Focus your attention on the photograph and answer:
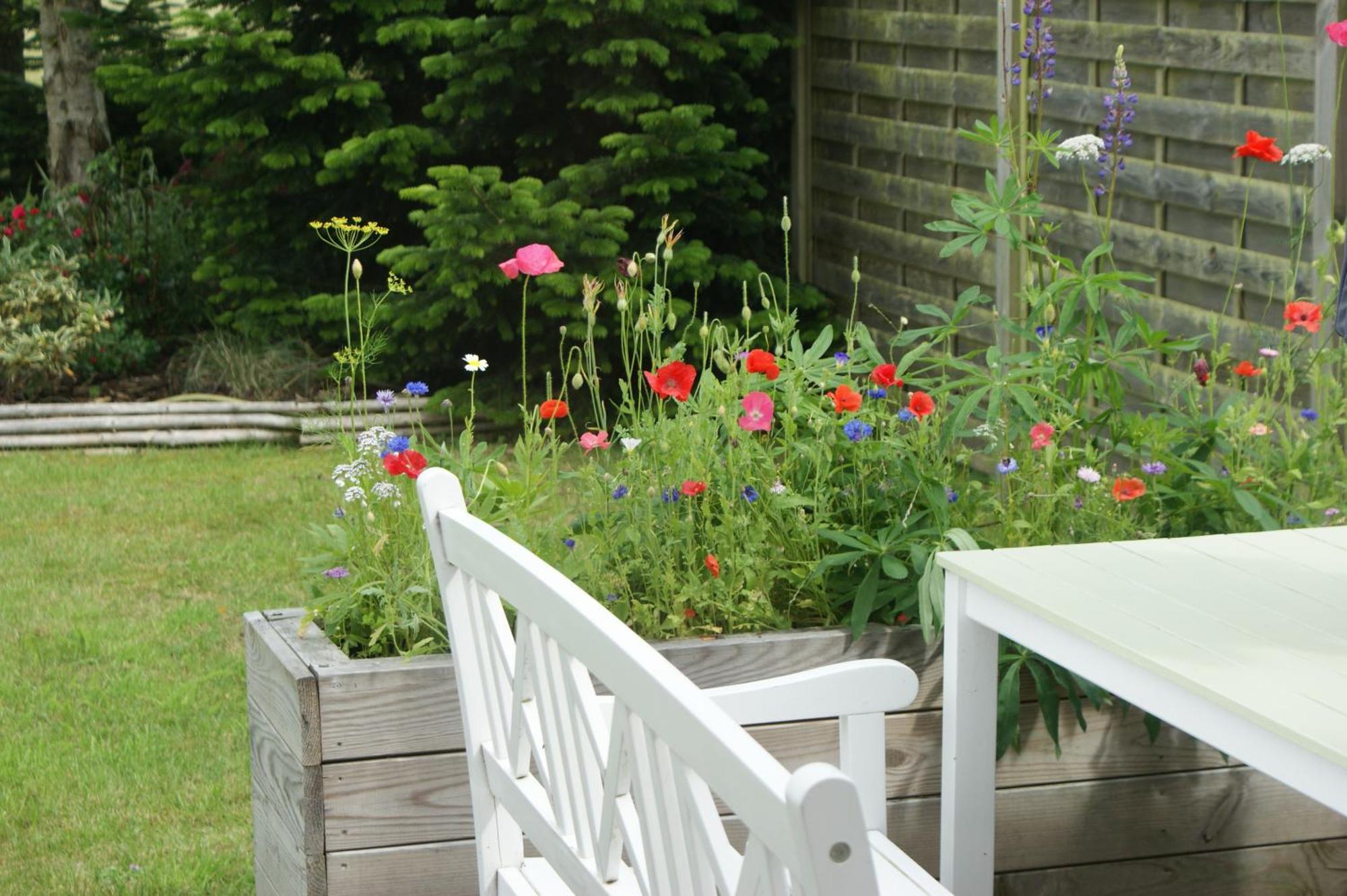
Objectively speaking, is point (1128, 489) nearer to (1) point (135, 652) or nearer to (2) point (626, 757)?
(2) point (626, 757)

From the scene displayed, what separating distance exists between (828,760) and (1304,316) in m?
1.09

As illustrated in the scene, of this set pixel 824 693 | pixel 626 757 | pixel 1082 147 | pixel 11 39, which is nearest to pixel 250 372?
pixel 11 39

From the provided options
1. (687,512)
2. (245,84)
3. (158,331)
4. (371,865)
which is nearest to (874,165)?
(245,84)

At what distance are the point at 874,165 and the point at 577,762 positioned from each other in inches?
227

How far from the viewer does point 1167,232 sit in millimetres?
4875

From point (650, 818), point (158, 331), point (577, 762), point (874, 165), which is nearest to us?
point (650, 818)

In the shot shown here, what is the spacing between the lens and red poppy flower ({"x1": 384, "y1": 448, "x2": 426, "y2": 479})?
2.36 meters

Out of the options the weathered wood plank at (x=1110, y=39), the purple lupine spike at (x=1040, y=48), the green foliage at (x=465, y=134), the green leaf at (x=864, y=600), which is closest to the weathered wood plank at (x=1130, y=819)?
the green leaf at (x=864, y=600)

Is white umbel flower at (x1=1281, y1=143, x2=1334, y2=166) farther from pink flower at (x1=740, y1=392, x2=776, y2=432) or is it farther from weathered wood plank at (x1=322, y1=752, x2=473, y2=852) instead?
weathered wood plank at (x1=322, y1=752, x2=473, y2=852)

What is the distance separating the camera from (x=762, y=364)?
8.09 ft

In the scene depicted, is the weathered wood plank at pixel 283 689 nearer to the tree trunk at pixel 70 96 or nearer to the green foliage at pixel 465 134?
the green foliage at pixel 465 134

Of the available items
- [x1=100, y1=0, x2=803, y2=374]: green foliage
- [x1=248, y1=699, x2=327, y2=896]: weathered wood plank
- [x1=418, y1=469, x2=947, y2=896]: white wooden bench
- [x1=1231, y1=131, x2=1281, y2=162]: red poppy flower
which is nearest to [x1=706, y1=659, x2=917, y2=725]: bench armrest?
[x1=418, y1=469, x2=947, y2=896]: white wooden bench

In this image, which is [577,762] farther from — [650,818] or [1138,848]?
[1138,848]

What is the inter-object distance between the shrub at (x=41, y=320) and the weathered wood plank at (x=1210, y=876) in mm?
5483
